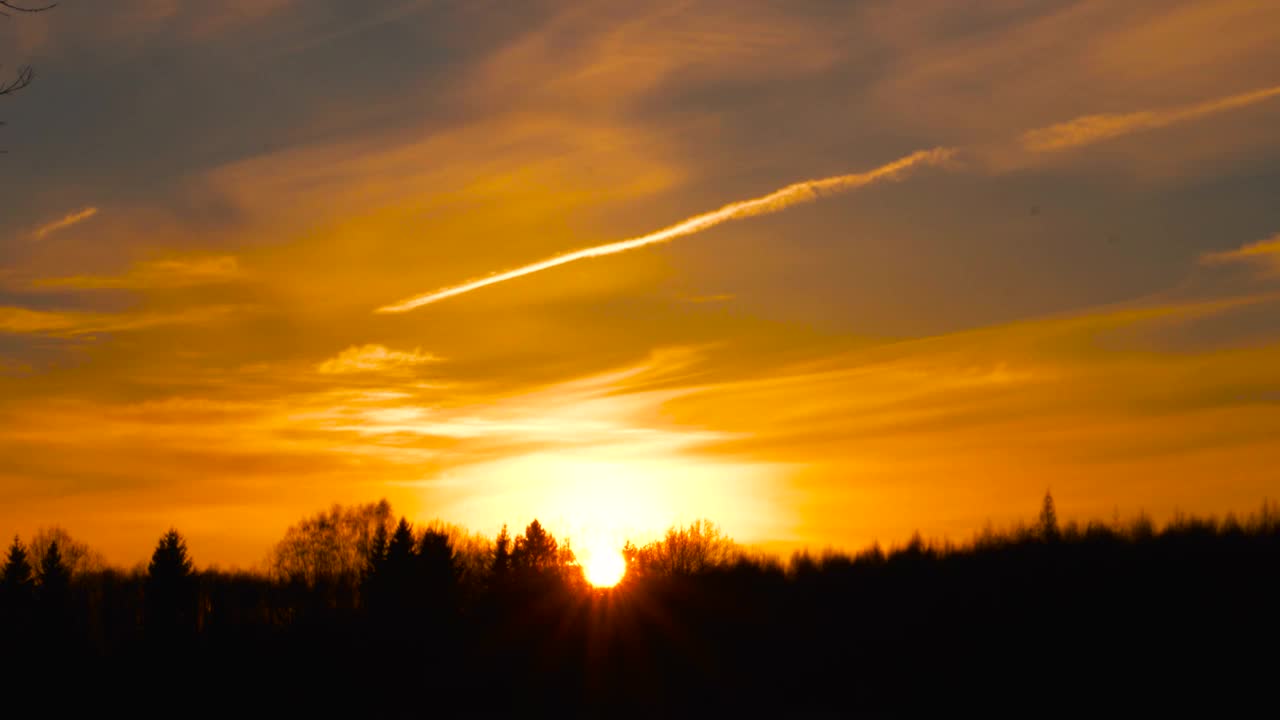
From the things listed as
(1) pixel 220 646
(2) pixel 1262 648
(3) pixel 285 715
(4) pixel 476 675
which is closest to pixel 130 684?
Answer: (1) pixel 220 646

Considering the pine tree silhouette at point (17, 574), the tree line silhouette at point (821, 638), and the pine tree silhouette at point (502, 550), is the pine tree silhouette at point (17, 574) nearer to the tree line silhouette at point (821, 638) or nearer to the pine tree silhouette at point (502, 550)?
the pine tree silhouette at point (502, 550)

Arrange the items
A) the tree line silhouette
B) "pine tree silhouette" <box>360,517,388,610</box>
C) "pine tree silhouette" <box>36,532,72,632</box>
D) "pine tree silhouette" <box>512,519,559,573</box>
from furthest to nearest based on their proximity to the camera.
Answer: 1. "pine tree silhouette" <box>36,532,72,632</box>
2. "pine tree silhouette" <box>512,519,559,573</box>
3. "pine tree silhouette" <box>360,517,388,610</box>
4. the tree line silhouette

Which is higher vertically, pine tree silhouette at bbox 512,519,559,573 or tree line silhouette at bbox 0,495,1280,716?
pine tree silhouette at bbox 512,519,559,573

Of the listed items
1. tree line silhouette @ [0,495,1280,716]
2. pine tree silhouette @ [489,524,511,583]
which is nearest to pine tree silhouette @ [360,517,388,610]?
pine tree silhouette @ [489,524,511,583]

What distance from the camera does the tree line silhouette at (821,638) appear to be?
23.0 meters

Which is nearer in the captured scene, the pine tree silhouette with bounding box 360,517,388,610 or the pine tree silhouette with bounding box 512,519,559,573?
the pine tree silhouette with bounding box 360,517,388,610

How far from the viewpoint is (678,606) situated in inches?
1399

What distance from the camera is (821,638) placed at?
2923cm

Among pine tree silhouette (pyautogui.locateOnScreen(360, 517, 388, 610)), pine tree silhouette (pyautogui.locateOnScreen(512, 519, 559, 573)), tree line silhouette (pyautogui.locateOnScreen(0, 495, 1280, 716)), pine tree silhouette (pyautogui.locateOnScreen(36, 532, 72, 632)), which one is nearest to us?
tree line silhouette (pyautogui.locateOnScreen(0, 495, 1280, 716))

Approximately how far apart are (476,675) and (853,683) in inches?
394

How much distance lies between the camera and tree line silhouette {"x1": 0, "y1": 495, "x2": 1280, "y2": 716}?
22984mm

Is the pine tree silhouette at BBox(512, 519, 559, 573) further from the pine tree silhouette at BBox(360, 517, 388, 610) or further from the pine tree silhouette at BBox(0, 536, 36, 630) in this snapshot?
the pine tree silhouette at BBox(0, 536, 36, 630)

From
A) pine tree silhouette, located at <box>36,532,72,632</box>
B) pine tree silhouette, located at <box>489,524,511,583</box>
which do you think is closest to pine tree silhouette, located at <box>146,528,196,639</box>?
pine tree silhouette, located at <box>36,532,72,632</box>

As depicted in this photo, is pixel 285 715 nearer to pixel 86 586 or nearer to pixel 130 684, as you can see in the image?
pixel 130 684
